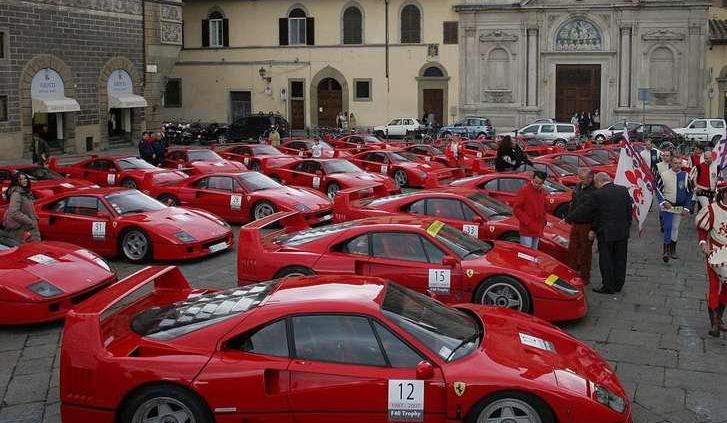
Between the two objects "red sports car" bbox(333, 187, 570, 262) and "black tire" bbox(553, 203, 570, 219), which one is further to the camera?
"black tire" bbox(553, 203, 570, 219)

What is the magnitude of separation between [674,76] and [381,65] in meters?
14.9

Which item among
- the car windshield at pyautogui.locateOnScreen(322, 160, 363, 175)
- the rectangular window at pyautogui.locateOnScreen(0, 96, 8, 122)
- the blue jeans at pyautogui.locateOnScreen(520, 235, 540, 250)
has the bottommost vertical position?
the blue jeans at pyautogui.locateOnScreen(520, 235, 540, 250)

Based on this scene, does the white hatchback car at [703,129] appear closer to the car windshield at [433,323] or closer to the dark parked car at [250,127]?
the dark parked car at [250,127]

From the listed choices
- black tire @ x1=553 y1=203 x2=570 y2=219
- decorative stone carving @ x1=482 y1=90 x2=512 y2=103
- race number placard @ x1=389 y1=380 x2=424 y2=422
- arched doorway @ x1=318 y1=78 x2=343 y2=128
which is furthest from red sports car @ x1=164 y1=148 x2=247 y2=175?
arched doorway @ x1=318 y1=78 x2=343 y2=128

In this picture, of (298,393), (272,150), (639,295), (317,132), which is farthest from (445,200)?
(317,132)

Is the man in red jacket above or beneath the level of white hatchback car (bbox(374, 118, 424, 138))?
beneath

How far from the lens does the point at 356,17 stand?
156 feet

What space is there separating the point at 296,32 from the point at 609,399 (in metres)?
44.2

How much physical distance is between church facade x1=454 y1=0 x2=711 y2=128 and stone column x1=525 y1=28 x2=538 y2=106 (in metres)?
0.05

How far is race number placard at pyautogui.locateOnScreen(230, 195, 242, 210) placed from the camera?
17062mm

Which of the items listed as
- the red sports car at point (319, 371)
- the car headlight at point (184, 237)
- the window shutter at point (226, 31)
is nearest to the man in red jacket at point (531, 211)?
the car headlight at point (184, 237)

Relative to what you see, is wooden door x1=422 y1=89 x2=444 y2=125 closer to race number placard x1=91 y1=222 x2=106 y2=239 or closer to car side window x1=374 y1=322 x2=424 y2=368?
race number placard x1=91 y1=222 x2=106 y2=239

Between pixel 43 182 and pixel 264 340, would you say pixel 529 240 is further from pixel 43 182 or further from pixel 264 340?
pixel 43 182

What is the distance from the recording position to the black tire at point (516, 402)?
20.0 feet
